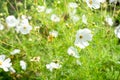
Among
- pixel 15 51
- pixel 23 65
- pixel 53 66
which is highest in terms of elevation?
pixel 15 51

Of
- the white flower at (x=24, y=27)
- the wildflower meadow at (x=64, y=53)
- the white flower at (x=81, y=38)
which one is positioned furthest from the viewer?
the white flower at (x=24, y=27)

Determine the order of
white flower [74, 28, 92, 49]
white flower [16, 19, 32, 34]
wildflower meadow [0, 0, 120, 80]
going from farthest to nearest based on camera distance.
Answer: white flower [16, 19, 32, 34], wildflower meadow [0, 0, 120, 80], white flower [74, 28, 92, 49]

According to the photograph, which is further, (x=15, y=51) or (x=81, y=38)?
(x=15, y=51)

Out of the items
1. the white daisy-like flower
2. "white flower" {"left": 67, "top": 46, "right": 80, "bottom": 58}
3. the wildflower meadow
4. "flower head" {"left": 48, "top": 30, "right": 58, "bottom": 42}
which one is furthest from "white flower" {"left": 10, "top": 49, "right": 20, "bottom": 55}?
the white daisy-like flower

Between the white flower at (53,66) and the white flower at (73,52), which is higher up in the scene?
the white flower at (73,52)

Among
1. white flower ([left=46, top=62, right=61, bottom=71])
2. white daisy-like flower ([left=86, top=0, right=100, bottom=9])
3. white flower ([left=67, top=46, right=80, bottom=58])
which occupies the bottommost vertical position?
white flower ([left=46, top=62, right=61, bottom=71])

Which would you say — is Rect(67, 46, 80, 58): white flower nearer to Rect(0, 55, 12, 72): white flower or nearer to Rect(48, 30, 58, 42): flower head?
Rect(48, 30, 58, 42): flower head

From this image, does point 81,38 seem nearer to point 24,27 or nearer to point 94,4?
point 94,4

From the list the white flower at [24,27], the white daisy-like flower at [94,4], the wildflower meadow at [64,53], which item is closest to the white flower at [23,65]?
the wildflower meadow at [64,53]

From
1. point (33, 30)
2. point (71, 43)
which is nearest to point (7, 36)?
point (33, 30)

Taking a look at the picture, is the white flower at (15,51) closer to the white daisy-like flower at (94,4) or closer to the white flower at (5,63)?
the white flower at (5,63)

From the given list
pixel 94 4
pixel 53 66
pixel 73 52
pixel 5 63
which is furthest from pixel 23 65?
pixel 94 4

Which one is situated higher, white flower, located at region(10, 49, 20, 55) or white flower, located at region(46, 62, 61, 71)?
white flower, located at region(10, 49, 20, 55)
